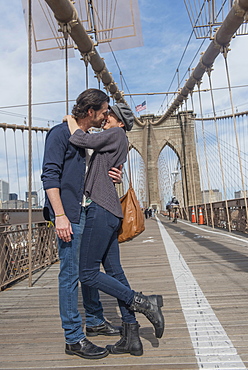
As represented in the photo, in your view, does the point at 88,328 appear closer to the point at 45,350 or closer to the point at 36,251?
the point at 45,350

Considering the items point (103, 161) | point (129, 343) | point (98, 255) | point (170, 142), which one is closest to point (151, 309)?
point (129, 343)

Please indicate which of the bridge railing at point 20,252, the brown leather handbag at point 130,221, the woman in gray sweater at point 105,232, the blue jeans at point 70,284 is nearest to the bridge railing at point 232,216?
the bridge railing at point 20,252

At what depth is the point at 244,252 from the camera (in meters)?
4.34

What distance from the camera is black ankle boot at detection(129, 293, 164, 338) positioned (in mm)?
1466

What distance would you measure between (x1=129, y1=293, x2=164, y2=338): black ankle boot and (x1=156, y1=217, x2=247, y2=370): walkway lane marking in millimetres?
184

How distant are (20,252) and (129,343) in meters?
2.96

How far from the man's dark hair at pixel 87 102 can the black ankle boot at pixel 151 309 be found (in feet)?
2.78

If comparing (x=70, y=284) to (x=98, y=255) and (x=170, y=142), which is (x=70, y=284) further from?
(x=170, y=142)

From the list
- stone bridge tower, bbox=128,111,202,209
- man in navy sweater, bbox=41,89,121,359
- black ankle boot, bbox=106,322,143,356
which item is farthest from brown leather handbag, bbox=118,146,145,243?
stone bridge tower, bbox=128,111,202,209

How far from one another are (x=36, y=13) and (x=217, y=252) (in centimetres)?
454

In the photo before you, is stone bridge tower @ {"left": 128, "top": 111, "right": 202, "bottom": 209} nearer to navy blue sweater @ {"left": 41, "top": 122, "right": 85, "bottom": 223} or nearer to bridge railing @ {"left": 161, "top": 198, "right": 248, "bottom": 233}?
bridge railing @ {"left": 161, "top": 198, "right": 248, "bottom": 233}

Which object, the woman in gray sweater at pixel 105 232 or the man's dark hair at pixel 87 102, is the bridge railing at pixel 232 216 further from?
the man's dark hair at pixel 87 102

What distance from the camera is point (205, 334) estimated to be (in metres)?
1.64

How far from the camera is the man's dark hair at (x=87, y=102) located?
1543 millimetres
